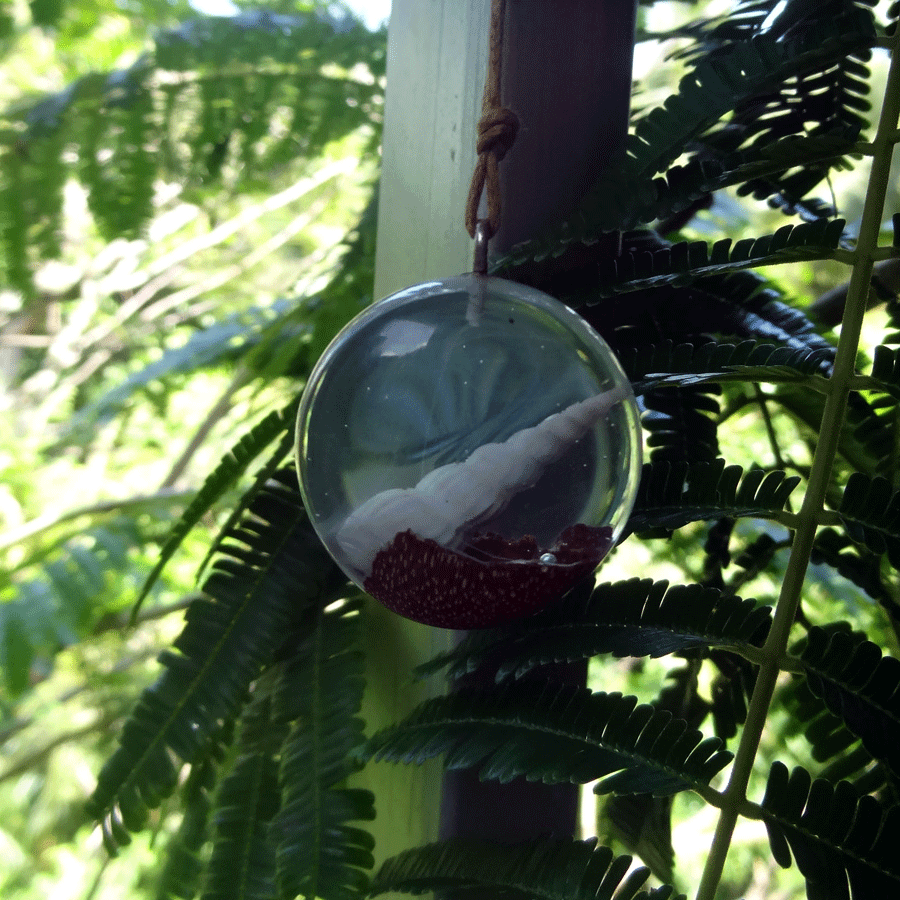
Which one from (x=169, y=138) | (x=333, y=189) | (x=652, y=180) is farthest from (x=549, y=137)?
(x=333, y=189)

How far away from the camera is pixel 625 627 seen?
45 cm

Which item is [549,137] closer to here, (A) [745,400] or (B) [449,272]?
(B) [449,272]

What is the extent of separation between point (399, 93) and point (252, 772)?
0.51 m

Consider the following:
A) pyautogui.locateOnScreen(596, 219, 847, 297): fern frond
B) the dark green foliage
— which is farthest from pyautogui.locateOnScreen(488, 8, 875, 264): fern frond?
the dark green foliage

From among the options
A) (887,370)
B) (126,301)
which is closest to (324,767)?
(887,370)

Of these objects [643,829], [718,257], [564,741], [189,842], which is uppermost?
[718,257]

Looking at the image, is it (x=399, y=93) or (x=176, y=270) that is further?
(x=176, y=270)

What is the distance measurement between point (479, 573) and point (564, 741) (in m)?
0.11

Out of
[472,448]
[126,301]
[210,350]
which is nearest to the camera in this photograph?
[472,448]

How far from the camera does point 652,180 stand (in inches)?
19.2

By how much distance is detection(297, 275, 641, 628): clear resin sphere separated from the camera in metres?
0.38

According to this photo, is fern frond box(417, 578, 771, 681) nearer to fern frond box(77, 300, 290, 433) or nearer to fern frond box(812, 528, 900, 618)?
fern frond box(812, 528, 900, 618)

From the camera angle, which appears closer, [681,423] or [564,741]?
[564,741]

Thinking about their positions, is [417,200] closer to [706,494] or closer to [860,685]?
[706,494]
